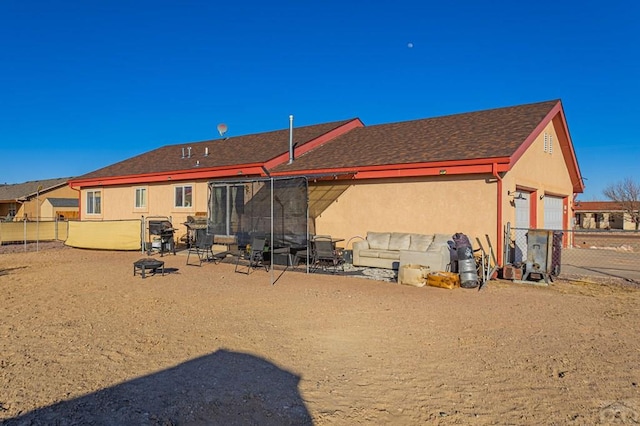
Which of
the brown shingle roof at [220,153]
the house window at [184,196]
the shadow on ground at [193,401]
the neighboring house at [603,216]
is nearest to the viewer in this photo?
the shadow on ground at [193,401]

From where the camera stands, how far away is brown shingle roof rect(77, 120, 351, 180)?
17.5 m

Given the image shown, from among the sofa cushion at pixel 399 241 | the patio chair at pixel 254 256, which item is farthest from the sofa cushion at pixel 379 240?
the patio chair at pixel 254 256

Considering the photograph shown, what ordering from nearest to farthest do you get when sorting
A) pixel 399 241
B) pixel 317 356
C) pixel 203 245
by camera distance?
pixel 317 356 → pixel 399 241 → pixel 203 245

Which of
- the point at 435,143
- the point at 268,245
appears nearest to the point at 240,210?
the point at 268,245

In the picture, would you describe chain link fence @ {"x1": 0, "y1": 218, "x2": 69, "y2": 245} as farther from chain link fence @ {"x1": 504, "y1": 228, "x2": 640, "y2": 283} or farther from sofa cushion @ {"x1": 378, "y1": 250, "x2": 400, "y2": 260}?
chain link fence @ {"x1": 504, "y1": 228, "x2": 640, "y2": 283}

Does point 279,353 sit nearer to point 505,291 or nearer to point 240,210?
point 505,291

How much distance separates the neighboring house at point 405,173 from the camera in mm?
11898

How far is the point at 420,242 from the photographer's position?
40.0ft

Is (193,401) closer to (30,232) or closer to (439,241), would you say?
(439,241)

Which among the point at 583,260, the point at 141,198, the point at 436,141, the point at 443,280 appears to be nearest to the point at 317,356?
the point at 443,280

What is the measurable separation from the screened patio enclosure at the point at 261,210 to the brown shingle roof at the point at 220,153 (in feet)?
8.57

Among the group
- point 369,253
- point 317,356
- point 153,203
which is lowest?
point 317,356

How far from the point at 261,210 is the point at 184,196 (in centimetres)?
657

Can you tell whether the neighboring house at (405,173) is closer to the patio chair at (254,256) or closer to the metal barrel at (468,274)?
the metal barrel at (468,274)
